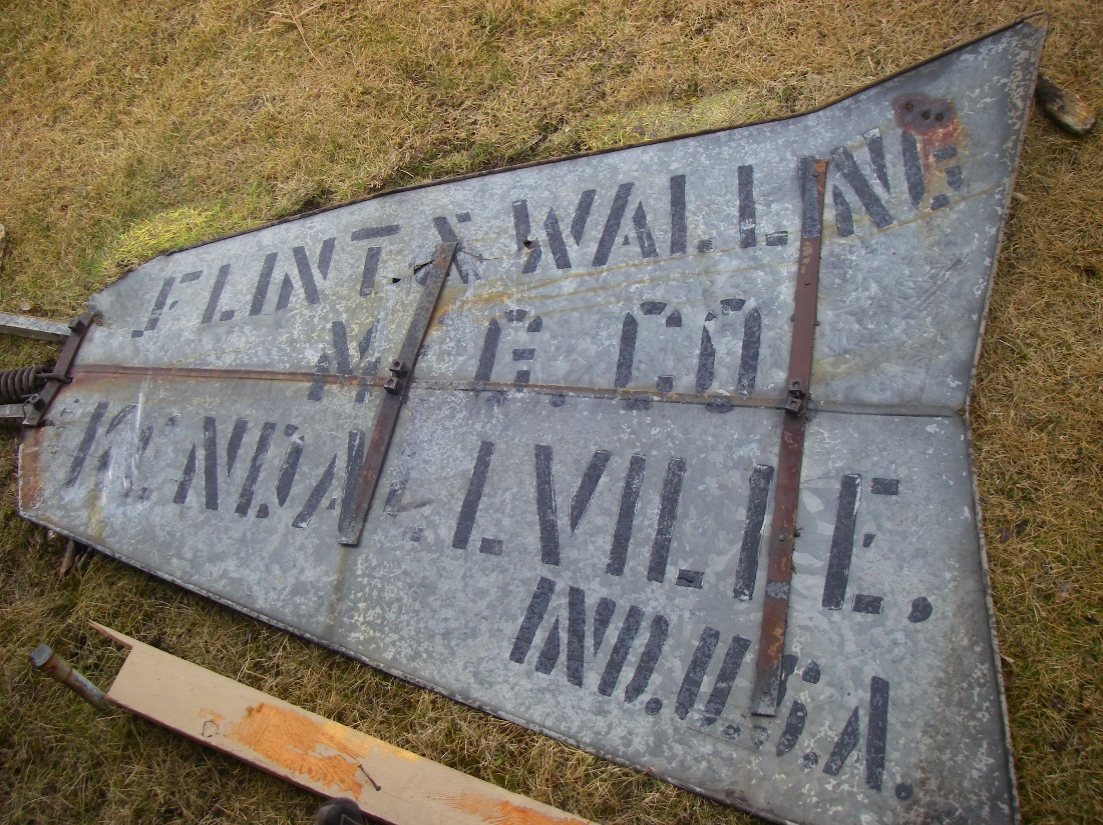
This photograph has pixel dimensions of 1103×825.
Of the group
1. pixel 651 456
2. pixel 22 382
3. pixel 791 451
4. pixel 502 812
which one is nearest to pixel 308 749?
pixel 502 812

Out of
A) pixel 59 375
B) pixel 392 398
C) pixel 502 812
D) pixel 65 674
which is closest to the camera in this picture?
pixel 502 812

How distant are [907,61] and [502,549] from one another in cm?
244

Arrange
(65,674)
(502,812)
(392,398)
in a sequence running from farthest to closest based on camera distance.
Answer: (392,398) → (65,674) → (502,812)

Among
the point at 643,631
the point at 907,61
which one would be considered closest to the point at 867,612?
the point at 643,631

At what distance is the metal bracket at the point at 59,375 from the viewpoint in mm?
3400

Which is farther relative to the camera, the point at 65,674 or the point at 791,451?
the point at 65,674

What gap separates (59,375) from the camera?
3.46 meters

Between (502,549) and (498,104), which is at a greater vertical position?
(498,104)

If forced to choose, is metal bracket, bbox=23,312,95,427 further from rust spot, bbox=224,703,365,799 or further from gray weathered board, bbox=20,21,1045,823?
rust spot, bbox=224,703,365,799

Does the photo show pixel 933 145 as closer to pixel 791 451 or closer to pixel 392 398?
pixel 791 451

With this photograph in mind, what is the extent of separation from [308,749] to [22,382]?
7.51 ft

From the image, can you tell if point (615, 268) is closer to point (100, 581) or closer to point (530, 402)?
point (530, 402)

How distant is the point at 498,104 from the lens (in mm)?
3566

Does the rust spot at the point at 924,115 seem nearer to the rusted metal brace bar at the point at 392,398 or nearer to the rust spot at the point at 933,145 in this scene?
the rust spot at the point at 933,145
